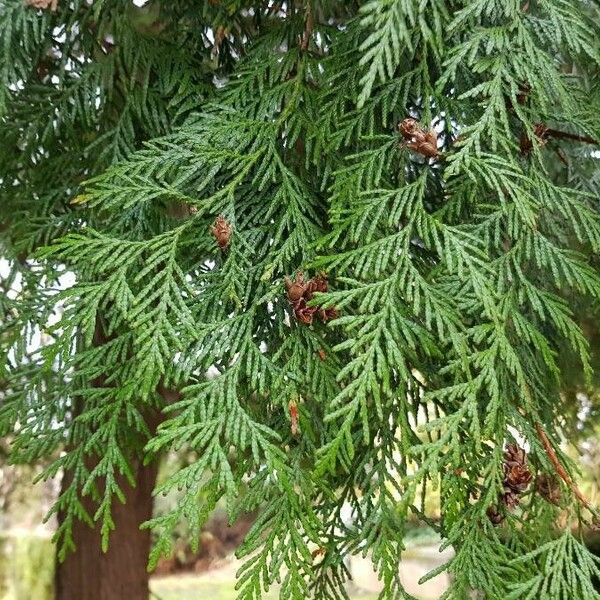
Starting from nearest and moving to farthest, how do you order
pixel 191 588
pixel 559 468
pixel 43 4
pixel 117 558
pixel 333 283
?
pixel 559 468 → pixel 333 283 → pixel 43 4 → pixel 117 558 → pixel 191 588

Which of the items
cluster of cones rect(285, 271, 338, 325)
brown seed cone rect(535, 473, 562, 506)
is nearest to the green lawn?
brown seed cone rect(535, 473, 562, 506)

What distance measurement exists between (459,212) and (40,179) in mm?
880

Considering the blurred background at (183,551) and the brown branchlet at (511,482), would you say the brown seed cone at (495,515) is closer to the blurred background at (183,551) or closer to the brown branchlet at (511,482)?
the brown branchlet at (511,482)

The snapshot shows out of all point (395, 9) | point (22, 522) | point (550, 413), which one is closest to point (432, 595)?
point (22, 522)

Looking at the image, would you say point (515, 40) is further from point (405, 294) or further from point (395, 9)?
point (405, 294)

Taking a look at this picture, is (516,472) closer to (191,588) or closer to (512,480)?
(512,480)

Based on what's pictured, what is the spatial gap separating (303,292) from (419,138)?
0.28 metres

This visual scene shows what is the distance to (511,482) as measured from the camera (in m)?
1.01

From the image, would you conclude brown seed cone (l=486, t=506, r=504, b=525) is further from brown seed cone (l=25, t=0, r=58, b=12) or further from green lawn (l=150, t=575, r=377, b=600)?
green lawn (l=150, t=575, r=377, b=600)

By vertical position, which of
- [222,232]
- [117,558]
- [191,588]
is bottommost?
[191,588]

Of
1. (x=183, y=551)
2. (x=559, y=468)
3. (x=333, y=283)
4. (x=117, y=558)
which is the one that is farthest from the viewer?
(x=183, y=551)

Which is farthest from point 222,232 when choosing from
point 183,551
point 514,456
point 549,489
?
point 183,551

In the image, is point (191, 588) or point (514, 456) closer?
point (514, 456)

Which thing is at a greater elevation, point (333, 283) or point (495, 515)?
point (333, 283)
